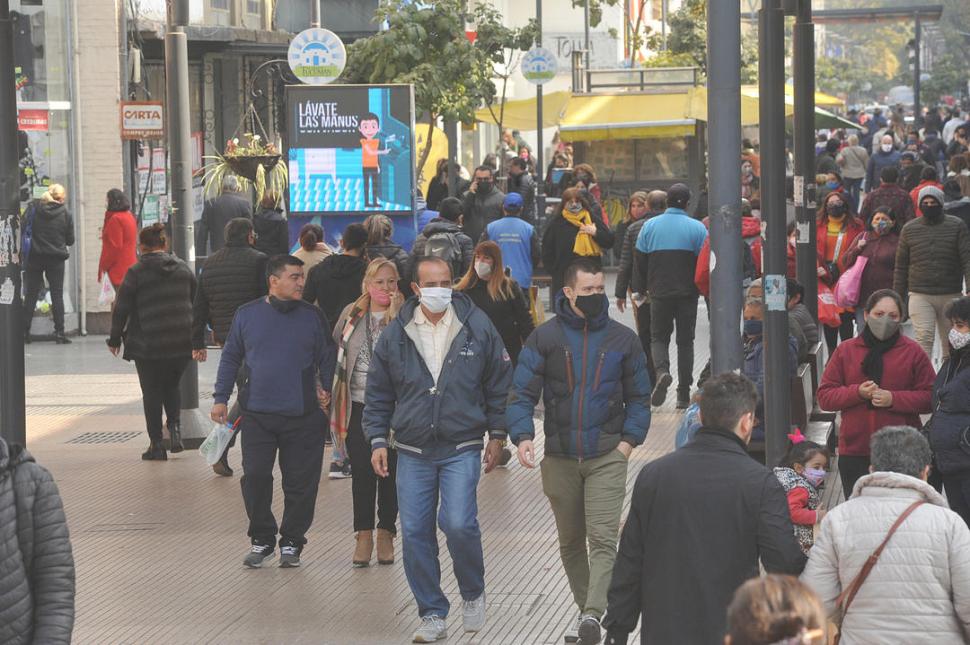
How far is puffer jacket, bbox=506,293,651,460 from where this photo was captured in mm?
7762

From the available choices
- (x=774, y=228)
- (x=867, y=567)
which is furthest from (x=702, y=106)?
(x=867, y=567)

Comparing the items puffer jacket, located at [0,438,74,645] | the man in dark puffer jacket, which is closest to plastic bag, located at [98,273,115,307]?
the man in dark puffer jacket

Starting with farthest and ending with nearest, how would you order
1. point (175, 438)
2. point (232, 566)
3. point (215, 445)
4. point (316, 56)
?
point (316, 56) → point (175, 438) → point (215, 445) → point (232, 566)

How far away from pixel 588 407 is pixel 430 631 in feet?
4.35

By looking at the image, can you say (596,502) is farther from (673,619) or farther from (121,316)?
(121,316)

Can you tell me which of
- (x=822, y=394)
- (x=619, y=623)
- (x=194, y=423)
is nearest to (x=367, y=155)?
(x=194, y=423)

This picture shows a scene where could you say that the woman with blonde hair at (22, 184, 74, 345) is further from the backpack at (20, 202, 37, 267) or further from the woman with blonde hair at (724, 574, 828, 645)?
the woman with blonde hair at (724, 574, 828, 645)

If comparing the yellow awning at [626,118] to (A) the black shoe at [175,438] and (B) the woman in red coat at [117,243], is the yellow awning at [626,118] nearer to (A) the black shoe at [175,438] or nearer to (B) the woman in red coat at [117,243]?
(B) the woman in red coat at [117,243]

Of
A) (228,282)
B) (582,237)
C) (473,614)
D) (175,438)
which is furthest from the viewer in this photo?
(582,237)

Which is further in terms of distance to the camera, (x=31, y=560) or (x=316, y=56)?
(x=316, y=56)

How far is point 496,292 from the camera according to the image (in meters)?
12.0

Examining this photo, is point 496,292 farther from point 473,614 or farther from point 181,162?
point 473,614

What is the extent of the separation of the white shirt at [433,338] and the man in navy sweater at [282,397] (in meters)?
1.48

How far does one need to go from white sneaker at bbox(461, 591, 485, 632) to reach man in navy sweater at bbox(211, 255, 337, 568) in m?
1.74
